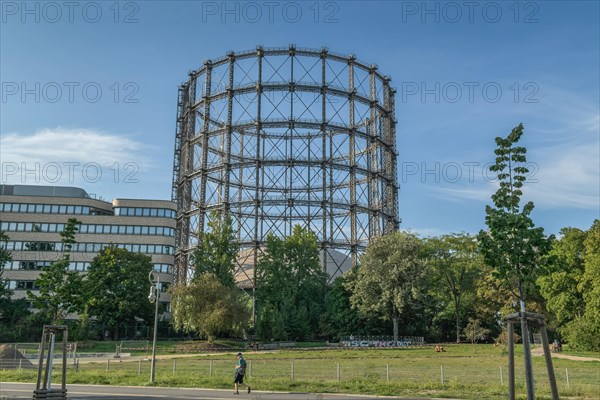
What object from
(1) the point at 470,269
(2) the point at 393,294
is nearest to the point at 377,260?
(2) the point at 393,294

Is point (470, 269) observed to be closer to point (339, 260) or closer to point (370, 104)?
point (339, 260)

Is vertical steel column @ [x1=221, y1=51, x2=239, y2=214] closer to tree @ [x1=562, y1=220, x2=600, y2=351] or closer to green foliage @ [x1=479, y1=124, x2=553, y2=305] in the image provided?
tree @ [x1=562, y1=220, x2=600, y2=351]

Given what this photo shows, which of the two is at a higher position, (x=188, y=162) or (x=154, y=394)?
(x=188, y=162)

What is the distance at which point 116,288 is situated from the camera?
51.0 meters

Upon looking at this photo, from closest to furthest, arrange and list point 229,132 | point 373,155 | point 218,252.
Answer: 1. point 218,252
2. point 229,132
3. point 373,155

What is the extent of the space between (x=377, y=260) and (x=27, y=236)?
155 feet

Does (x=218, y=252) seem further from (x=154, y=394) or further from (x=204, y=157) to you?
(x=154, y=394)

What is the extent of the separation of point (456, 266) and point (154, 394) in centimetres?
4364

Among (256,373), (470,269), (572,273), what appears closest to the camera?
(256,373)

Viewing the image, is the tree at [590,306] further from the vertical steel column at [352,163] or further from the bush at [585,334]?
the vertical steel column at [352,163]

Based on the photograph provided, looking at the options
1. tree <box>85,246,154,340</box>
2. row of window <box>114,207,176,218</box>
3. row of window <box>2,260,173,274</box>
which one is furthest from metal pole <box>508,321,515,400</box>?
row of window <box>114,207,176,218</box>

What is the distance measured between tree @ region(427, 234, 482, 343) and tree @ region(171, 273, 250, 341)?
22.1 m

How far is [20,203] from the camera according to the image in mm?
Result: 70750

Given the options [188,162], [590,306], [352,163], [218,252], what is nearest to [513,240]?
[590,306]
